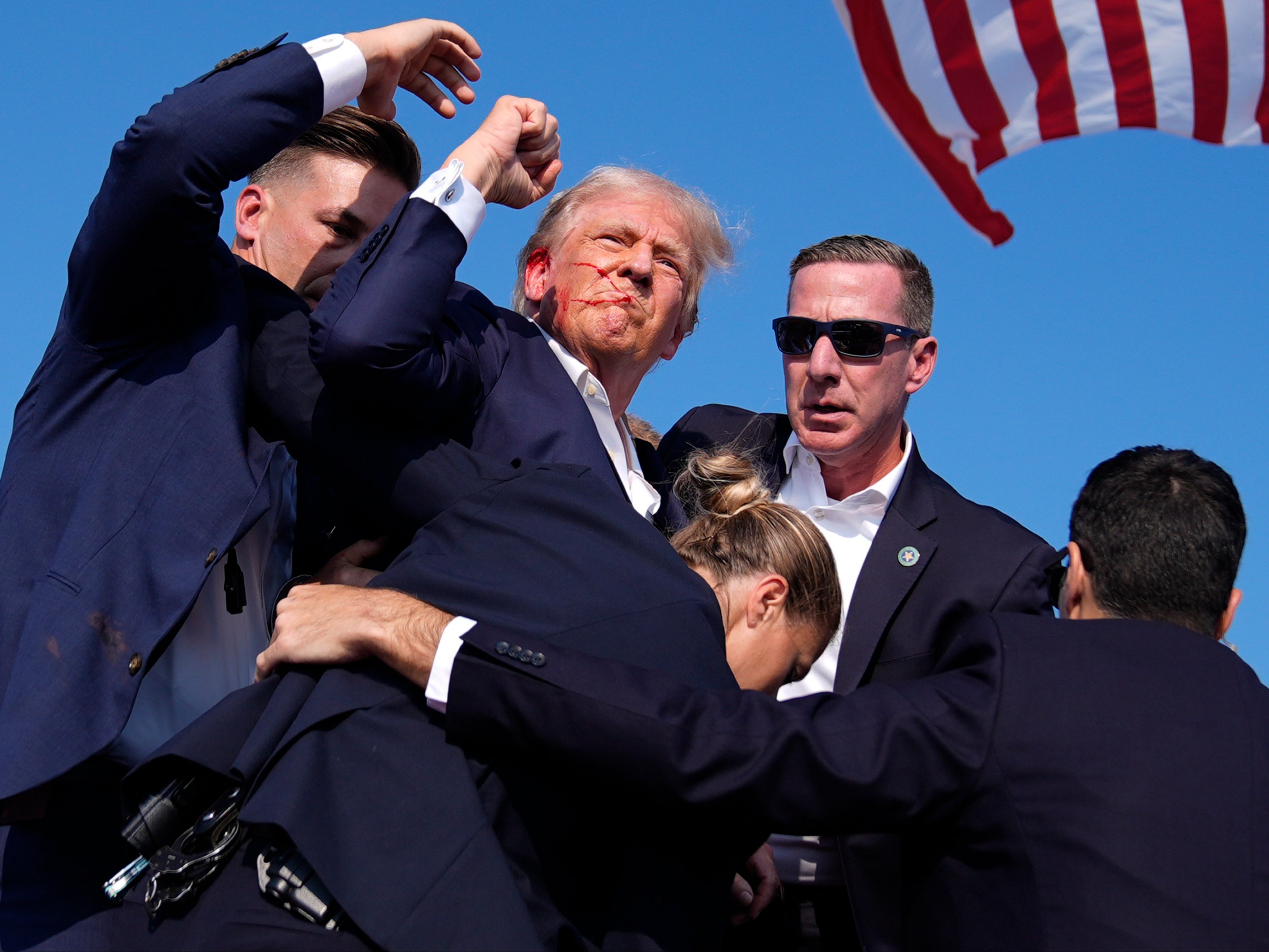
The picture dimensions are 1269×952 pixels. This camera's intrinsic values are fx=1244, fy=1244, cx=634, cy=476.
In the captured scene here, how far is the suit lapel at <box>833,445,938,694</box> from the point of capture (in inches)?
163

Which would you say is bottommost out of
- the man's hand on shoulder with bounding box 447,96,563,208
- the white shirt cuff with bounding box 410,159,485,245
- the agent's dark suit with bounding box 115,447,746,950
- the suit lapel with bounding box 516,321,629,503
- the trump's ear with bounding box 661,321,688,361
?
the agent's dark suit with bounding box 115,447,746,950

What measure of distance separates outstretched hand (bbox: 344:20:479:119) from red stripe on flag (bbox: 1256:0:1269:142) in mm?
2496

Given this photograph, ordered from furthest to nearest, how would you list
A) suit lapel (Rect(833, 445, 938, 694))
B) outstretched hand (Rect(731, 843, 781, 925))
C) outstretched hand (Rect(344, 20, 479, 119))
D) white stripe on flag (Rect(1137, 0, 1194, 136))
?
suit lapel (Rect(833, 445, 938, 694)) → white stripe on flag (Rect(1137, 0, 1194, 136)) → outstretched hand (Rect(731, 843, 781, 925)) → outstretched hand (Rect(344, 20, 479, 119))

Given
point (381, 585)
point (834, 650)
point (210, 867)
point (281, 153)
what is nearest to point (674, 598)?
point (381, 585)

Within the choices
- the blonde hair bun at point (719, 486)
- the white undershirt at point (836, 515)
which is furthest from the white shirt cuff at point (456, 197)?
the white undershirt at point (836, 515)

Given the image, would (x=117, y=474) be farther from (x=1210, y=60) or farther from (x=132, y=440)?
(x=1210, y=60)

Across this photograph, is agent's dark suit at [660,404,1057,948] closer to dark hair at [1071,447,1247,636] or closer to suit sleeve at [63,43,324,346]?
dark hair at [1071,447,1247,636]

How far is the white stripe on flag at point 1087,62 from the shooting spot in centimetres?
410

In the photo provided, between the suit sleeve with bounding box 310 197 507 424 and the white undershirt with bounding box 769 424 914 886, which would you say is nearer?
the suit sleeve with bounding box 310 197 507 424

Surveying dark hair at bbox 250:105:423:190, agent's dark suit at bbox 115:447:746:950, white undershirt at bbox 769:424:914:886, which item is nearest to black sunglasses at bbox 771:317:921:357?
white undershirt at bbox 769:424:914:886

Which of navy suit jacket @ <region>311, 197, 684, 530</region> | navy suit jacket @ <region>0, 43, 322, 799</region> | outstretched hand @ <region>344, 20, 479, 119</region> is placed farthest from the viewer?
outstretched hand @ <region>344, 20, 479, 119</region>

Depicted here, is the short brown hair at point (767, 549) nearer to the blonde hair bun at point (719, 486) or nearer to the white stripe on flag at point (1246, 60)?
the blonde hair bun at point (719, 486)

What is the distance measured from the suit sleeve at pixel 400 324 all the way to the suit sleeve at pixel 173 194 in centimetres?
31

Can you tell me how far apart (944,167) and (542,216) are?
54.4 inches
